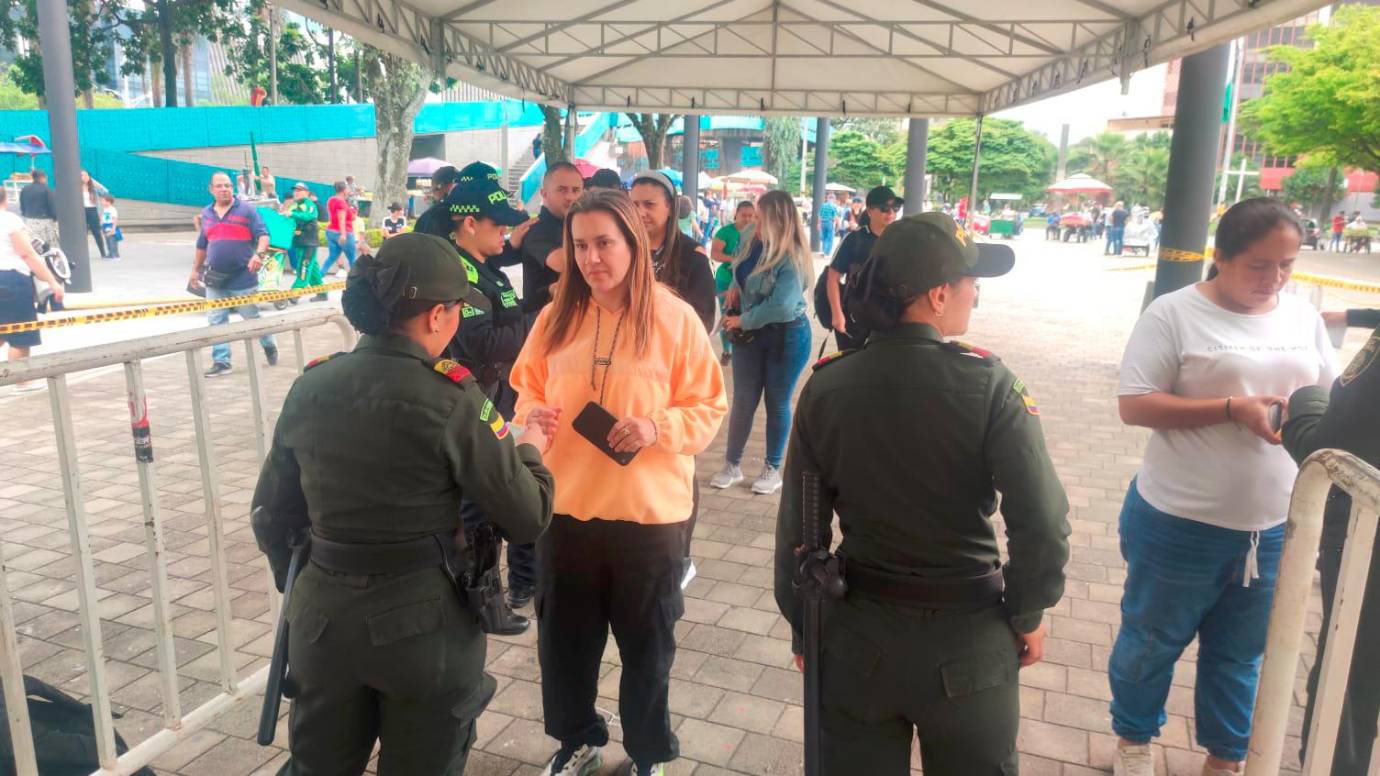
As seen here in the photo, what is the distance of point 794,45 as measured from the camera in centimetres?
976

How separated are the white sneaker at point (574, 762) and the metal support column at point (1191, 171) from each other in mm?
7240

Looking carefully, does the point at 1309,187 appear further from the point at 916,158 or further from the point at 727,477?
the point at 727,477

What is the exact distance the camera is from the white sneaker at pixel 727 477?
603 centimetres

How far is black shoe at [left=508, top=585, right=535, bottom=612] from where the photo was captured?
4.22 m

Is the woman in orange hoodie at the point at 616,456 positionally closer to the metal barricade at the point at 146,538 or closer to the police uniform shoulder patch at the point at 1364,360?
the metal barricade at the point at 146,538

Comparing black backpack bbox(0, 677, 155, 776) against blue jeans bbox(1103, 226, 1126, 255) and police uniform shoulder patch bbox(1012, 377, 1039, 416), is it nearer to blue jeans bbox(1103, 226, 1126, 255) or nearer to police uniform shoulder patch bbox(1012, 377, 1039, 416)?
police uniform shoulder patch bbox(1012, 377, 1039, 416)

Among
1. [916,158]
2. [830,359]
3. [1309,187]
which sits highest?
[1309,187]

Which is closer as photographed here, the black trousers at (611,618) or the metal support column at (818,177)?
the black trousers at (611,618)

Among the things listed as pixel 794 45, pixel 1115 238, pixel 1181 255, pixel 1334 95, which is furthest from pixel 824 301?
pixel 1334 95

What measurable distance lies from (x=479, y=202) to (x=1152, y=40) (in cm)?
587

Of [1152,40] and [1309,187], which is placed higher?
[1309,187]

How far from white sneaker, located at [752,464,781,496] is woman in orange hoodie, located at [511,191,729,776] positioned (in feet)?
10.3

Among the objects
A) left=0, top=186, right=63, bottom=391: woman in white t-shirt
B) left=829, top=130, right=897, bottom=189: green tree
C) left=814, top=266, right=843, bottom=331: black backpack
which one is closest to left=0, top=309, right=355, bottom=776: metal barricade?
left=814, top=266, right=843, bottom=331: black backpack

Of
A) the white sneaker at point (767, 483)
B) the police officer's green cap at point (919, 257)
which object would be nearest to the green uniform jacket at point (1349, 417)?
the police officer's green cap at point (919, 257)
